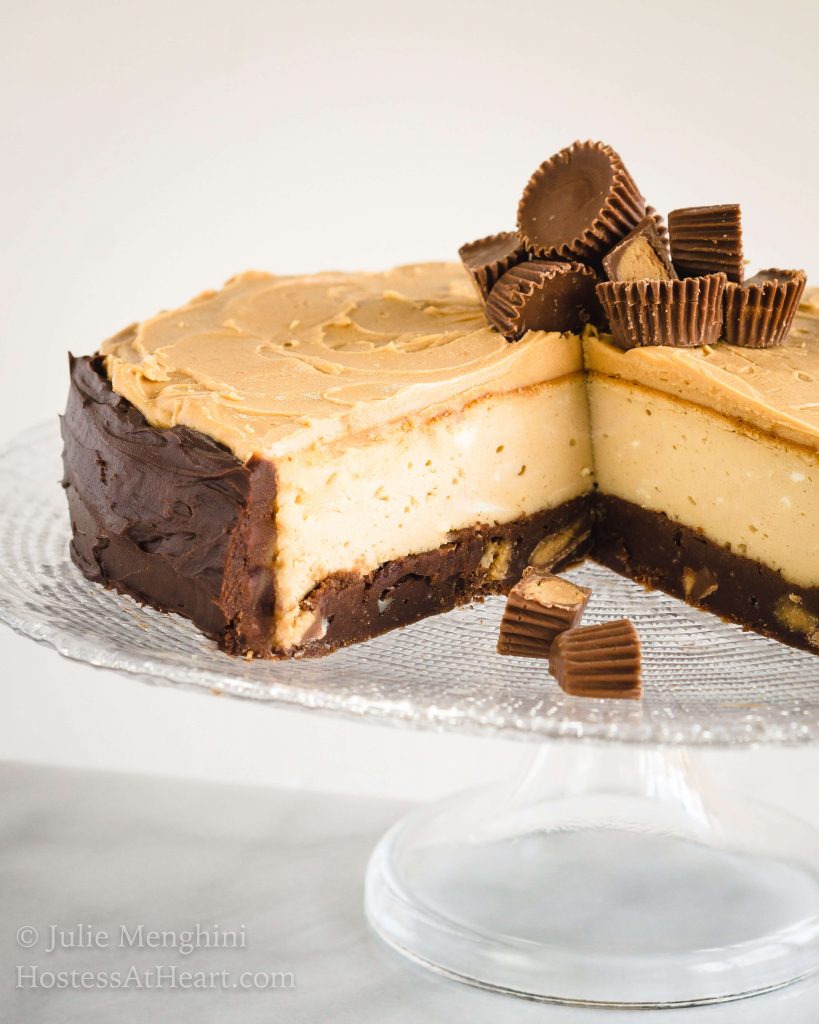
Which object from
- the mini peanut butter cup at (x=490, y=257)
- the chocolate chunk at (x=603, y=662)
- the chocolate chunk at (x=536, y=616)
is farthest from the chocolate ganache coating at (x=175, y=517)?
the mini peanut butter cup at (x=490, y=257)

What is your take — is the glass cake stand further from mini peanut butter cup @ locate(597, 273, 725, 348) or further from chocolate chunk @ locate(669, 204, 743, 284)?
chocolate chunk @ locate(669, 204, 743, 284)

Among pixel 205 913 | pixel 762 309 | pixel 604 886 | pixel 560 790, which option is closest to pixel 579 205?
pixel 762 309

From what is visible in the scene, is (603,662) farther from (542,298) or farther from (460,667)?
(542,298)

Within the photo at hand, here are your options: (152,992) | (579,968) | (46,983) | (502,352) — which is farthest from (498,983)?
(502,352)

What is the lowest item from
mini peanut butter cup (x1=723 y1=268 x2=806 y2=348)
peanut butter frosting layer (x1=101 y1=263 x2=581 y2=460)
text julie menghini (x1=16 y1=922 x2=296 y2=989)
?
text julie menghini (x1=16 y1=922 x2=296 y2=989)

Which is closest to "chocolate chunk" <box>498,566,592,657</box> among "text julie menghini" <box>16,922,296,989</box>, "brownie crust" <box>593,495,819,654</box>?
"brownie crust" <box>593,495,819,654</box>

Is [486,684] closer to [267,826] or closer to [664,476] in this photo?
[664,476]

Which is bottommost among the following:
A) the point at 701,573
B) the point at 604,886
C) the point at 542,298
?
the point at 604,886
